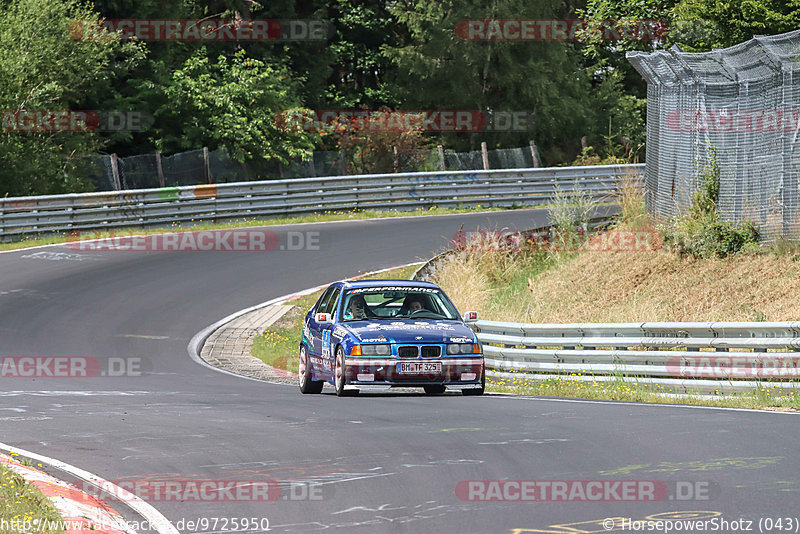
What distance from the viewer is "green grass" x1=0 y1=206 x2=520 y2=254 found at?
31719 millimetres

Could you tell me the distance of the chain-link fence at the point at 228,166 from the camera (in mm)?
37312

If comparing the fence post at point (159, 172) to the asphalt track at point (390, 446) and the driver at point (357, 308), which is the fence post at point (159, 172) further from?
the driver at point (357, 308)

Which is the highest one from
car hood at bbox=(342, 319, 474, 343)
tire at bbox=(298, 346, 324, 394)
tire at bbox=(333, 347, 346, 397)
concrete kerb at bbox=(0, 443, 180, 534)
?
concrete kerb at bbox=(0, 443, 180, 534)

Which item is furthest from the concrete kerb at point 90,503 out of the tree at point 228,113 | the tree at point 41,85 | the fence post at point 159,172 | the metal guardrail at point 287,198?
the tree at point 228,113

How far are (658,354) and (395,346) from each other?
3241mm

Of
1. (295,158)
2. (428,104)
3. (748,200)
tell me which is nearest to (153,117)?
(295,158)

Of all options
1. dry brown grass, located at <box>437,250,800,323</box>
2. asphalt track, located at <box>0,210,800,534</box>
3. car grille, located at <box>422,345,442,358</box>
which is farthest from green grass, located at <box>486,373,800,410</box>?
dry brown grass, located at <box>437,250,800,323</box>

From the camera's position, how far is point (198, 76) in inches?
1706

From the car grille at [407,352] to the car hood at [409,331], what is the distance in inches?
3.4

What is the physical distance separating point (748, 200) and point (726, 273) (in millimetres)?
1412

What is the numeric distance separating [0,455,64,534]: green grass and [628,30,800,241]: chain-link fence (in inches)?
594

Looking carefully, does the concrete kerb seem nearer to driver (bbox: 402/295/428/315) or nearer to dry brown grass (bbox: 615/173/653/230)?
driver (bbox: 402/295/428/315)

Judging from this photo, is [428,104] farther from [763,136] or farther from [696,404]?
[696,404]

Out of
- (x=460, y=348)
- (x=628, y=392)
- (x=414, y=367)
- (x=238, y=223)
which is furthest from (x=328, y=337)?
(x=238, y=223)
